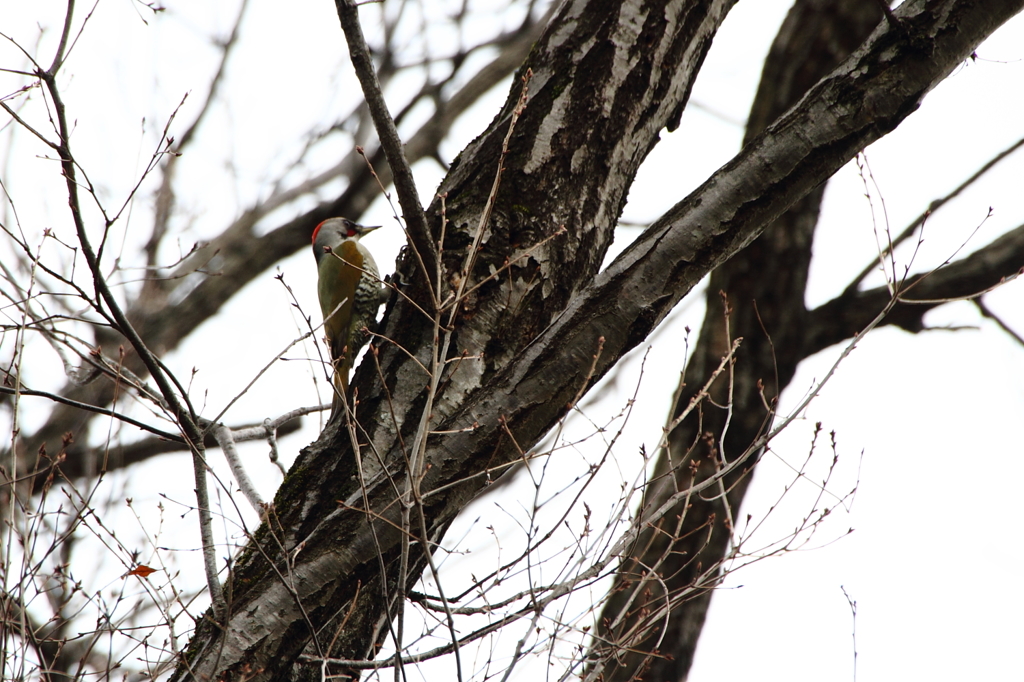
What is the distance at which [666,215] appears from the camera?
7.75 ft

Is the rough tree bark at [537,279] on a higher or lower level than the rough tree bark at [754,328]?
lower

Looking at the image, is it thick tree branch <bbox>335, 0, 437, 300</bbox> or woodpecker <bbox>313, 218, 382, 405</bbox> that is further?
woodpecker <bbox>313, 218, 382, 405</bbox>

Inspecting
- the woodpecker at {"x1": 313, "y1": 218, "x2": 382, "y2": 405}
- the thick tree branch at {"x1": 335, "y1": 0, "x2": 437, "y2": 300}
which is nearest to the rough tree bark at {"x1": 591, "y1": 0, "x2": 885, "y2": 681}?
the woodpecker at {"x1": 313, "y1": 218, "x2": 382, "y2": 405}

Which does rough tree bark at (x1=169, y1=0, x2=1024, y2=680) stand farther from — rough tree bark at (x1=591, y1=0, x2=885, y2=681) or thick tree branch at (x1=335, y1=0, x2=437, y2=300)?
rough tree bark at (x1=591, y1=0, x2=885, y2=681)

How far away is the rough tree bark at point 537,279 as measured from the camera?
2.26 metres

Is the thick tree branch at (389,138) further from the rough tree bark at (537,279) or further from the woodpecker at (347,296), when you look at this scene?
the woodpecker at (347,296)

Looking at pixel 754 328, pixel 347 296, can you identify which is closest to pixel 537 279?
Result: pixel 754 328

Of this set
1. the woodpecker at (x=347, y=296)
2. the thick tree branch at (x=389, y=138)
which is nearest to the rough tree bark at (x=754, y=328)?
the woodpecker at (x=347, y=296)

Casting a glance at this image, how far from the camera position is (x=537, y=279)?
284cm

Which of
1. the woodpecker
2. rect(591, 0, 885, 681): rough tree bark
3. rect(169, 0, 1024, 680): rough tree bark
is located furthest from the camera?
the woodpecker

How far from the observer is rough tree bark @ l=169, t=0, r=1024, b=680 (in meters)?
2.26

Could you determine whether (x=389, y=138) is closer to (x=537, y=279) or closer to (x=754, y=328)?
(x=537, y=279)

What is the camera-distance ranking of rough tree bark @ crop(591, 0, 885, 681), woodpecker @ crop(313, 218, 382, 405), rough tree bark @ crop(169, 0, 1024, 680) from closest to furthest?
rough tree bark @ crop(169, 0, 1024, 680) → rough tree bark @ crop(591, 0, 885, 681) → woodpecker @ crop(313, 218, 382, 405)

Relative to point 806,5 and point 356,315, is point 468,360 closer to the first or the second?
point 356,315
